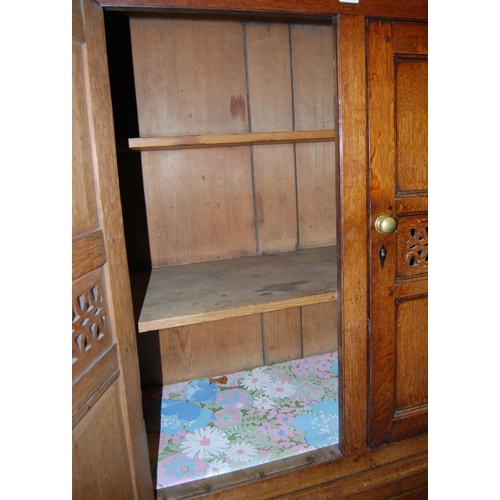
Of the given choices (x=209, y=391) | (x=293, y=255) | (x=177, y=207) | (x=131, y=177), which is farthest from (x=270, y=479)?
(x=131, y=177)

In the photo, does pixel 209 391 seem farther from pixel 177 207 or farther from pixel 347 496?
pixel 177 207

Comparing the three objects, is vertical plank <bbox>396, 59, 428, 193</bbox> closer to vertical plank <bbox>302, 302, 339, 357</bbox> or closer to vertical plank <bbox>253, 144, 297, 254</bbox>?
vertical plank <bbox>253, 144, 297, 254</bbox>

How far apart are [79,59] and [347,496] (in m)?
1.37

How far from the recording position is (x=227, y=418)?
4.89 ft

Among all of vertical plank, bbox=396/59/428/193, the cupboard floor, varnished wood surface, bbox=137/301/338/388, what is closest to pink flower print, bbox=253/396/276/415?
the cupboard floor

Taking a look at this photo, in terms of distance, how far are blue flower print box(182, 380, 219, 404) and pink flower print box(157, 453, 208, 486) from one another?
1.05ft

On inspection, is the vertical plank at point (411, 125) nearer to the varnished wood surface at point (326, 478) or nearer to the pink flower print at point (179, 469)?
the varnished wood surface at point (326, 478)

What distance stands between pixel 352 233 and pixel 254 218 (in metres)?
0.63

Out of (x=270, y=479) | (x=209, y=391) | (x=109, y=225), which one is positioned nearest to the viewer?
(x=109, y=225)

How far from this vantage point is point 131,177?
5.16 ft

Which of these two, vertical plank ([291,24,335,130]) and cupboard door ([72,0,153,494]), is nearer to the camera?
cupboard door ([72,0,153,494])

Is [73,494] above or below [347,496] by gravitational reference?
above

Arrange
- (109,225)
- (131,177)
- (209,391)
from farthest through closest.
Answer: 1. (209,391)
2. (131,177)
3. (109,225)

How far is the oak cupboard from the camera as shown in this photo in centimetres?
91
